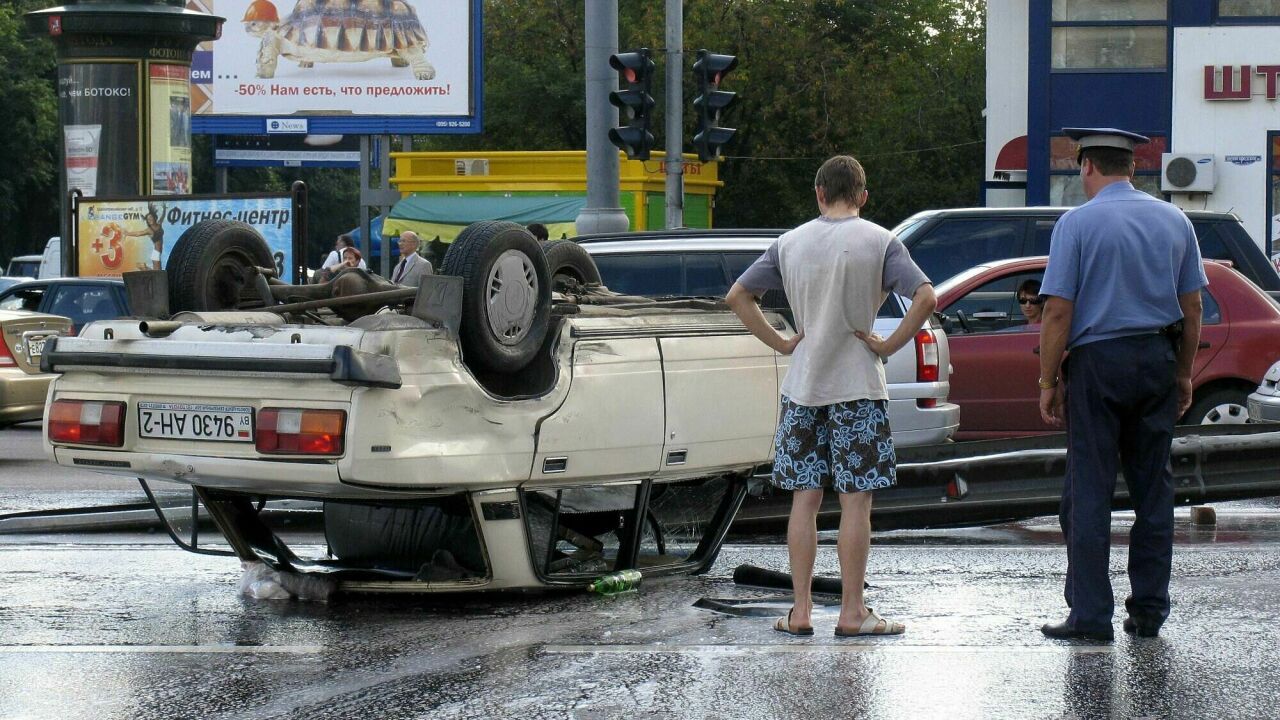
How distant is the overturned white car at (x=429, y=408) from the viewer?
227 inches

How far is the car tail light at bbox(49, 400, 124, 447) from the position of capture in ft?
20.1

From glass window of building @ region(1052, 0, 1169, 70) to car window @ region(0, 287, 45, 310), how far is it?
17650 mm

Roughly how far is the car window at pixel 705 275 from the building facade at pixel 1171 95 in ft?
59.9

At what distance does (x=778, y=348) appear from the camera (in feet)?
19.1

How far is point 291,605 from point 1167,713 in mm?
3246

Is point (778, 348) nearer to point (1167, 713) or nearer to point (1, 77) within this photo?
point (1167, 713)

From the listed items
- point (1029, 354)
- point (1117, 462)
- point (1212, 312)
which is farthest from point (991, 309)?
point (1117, 462)

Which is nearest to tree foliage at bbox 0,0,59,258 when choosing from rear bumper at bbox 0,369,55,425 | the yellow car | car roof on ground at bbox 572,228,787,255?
the yellow car

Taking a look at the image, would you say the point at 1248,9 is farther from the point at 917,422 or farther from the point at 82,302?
the point at 917,422

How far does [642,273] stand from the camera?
11141 millimetres

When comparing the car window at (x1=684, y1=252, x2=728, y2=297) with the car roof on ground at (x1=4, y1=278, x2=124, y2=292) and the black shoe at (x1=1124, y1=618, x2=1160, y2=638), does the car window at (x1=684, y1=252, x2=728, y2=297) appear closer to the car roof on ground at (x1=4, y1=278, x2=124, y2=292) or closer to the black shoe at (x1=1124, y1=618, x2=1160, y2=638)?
the black shoe at (x1=1124, y1=618, x2=1160, y2=638)

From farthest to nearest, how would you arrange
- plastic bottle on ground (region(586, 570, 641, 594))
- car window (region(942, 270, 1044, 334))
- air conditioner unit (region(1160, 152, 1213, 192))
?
air conditioner unit (region(1160, 152, 1213, 192)) → car window (region(942, 270, 1044, 334)) → plastic bottle on ground (region(586, 570, 641, 594))

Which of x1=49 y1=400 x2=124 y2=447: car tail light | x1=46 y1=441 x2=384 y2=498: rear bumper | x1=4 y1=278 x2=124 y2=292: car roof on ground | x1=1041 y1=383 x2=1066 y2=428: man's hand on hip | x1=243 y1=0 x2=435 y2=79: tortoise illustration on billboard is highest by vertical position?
x1=243 y1=0 x2=435 y2=79: tortoise illustration on billboard

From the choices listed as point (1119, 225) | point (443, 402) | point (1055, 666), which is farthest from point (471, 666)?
point (1119, 225)
